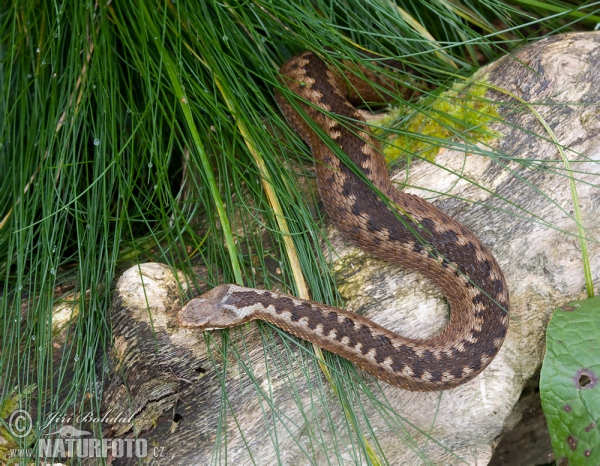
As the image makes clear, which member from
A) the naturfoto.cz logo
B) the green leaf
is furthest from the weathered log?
the green leaf

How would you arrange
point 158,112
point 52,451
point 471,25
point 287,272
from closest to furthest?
1. point 52,451
2. point 287,272
3. point 158,112
4. point 471,25

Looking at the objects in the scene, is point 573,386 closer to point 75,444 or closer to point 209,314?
point 209,314

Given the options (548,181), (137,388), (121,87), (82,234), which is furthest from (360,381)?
(121,87)

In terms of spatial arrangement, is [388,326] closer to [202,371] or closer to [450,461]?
[450,461]

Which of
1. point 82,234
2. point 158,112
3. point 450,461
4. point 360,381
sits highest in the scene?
point 158,112

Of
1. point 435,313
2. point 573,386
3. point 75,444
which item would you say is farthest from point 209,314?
point 573,386

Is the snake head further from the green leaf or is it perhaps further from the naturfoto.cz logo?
the green leaf
